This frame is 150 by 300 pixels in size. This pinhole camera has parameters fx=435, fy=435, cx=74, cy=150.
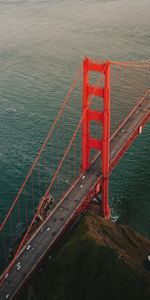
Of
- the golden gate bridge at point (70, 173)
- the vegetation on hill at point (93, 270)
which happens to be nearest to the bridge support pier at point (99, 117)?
the golden gate bridge at point (70, 173)

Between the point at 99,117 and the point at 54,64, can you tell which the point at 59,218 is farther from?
the point at 54,64

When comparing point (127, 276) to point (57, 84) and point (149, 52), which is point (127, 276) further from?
point (149, 52)

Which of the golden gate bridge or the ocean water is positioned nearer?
the golden gate bridge

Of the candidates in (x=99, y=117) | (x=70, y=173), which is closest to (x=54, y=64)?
(x=70, y=173)

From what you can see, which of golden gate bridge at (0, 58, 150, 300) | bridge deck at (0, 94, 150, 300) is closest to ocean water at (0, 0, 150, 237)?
golden gate bridge at (0, 58, 150, 300)

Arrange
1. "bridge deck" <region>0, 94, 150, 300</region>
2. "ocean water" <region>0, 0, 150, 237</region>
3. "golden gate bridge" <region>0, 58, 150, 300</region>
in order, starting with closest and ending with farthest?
"bridge deck" <region>0, 94, 150, 300</region>, "golden gate bridge" <region>0, 58, 150, 300</region>, "ocean water" <region>0, 0, 150, 237</region>

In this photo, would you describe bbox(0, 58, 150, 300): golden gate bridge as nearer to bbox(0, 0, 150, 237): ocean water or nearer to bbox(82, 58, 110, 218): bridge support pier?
bbox(82, 58, 110, 218): bridge support pier

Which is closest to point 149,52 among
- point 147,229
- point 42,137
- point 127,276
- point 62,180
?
point 42,137
